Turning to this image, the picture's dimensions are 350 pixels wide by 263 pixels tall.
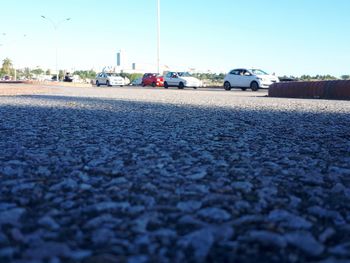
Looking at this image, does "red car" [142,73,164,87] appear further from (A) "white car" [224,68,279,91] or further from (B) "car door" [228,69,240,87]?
(B) "car door" [228,69,240,87]

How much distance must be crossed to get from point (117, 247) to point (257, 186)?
1058mm

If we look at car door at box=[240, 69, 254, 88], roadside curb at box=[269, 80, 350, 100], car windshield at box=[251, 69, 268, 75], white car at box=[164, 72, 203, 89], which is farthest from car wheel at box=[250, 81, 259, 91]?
roadside curb at box=[269, 80, 350, 100]

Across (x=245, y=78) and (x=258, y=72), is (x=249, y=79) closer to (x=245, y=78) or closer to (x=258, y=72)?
(x=245, y=78)

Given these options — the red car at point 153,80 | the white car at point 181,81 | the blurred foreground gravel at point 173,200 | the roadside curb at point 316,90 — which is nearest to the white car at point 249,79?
the white car at point 181,81

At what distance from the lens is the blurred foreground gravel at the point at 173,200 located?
1429mm

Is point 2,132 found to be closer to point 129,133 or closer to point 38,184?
point 129,133

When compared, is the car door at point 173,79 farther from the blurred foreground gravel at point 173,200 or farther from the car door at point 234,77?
the blurred foreground gravel at point 173,200

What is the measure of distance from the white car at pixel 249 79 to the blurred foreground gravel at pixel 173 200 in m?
21.3

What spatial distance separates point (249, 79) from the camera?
25.2m

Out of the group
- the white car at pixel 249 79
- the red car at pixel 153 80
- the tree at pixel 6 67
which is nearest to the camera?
the white car at pixel 249 79

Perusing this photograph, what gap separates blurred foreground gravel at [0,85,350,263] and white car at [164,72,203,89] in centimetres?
2752

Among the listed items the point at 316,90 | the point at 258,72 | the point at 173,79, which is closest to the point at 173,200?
the point at 316,90

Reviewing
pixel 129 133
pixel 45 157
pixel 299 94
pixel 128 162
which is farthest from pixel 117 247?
pixel 299 94

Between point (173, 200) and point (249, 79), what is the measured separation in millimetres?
23926
